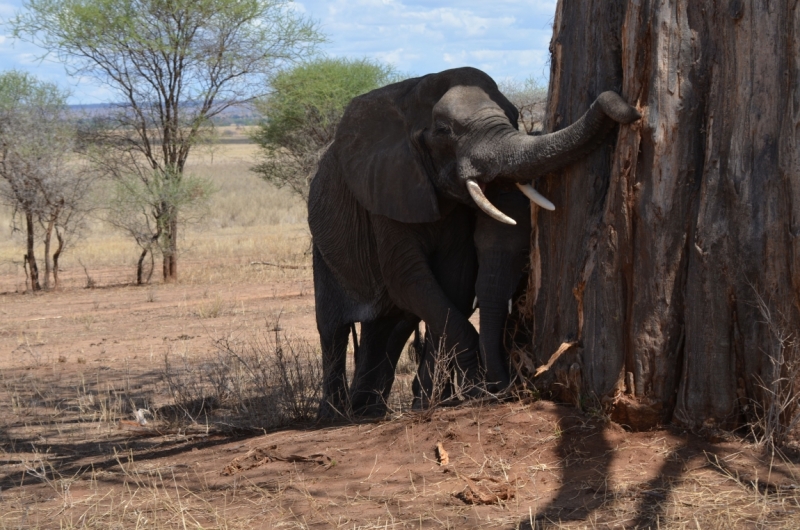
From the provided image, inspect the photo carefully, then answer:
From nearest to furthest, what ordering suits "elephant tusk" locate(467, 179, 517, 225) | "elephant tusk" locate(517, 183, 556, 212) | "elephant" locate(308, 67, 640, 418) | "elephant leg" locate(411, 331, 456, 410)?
"elephant tusk" locate(517, 183, 556, 212), "elephant tusk" locate(467, 179, 517, 225), "elephant" locate(308, 67, 640, 418), "elephant leg" locate(411, 331, 456, 410)

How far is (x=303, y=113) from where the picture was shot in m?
20.9

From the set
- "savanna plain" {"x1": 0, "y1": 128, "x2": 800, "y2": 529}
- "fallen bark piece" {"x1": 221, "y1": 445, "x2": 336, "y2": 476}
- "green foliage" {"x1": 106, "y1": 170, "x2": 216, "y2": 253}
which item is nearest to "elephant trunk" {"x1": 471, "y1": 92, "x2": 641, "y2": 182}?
"savanna plain" {"x1": 0, "y1": 128, "x2": 800, "y2": 529}

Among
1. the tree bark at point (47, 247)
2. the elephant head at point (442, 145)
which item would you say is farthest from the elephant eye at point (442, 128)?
the tree bark at point (47, 247)

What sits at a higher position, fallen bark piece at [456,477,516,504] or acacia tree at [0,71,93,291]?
acacia tree at [0,71,93,291]

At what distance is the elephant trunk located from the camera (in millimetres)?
4367

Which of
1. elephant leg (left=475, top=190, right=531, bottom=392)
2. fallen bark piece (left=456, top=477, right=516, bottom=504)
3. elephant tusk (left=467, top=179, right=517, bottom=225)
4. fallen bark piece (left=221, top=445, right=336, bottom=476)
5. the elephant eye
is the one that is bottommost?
fallen bark piece (left=221, top=445, right=336, bottom=476)

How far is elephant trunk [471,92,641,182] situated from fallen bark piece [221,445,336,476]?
1.80 meters

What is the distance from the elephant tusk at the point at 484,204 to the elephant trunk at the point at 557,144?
0.36 feet

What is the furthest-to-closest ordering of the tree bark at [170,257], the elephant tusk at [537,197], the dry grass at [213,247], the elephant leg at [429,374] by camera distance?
the dry grass at [213,247] → the tree bark at [170,257] → the elephant leg at [429,374] → the elephant tusk at [537,197]

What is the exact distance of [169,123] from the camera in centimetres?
1764

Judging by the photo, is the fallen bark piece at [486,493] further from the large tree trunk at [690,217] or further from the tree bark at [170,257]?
the tree bark at [170,257]

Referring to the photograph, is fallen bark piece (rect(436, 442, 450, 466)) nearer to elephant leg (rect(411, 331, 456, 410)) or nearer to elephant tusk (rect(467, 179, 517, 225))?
elephant leg (rect(411, 331, 456, 410))

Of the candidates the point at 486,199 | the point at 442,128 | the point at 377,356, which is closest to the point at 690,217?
the point at 486,199

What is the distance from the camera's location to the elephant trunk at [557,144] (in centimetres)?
437
